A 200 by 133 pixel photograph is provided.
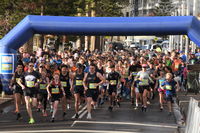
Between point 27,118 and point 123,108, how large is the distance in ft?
16.0

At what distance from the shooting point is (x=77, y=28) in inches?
968

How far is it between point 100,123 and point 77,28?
794 cm

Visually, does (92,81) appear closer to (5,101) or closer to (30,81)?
(30,81)

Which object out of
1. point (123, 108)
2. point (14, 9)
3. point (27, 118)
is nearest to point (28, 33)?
point (123, 108)

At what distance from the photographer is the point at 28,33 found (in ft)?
80.4

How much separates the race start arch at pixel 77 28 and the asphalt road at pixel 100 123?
11.8 ft

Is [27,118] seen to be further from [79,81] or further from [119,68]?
[119,68]

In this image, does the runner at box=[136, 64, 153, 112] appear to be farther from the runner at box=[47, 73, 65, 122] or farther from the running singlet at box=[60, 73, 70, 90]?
the runner at box=[47, 73, 65, 122]

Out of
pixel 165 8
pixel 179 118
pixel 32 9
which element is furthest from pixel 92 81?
pixel 165 8

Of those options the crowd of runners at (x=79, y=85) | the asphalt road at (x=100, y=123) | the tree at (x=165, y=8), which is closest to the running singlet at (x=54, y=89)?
the crowd of runners at (x=79, y=85)

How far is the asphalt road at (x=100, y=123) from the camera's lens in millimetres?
15781

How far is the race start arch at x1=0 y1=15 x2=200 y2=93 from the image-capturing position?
24328mm

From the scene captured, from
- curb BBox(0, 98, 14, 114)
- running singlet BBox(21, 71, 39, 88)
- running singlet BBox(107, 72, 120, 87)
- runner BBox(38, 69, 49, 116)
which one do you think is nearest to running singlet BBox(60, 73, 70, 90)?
runner BBox(38, 69, 49, 116)

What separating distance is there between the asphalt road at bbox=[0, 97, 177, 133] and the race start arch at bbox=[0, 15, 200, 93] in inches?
142
